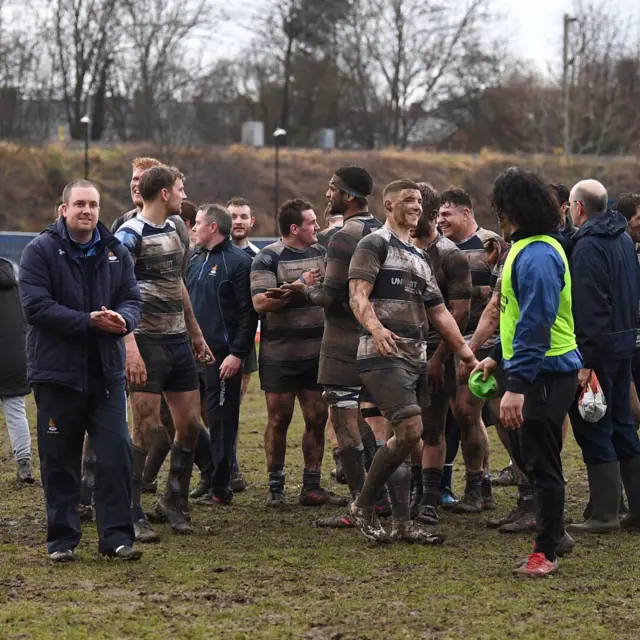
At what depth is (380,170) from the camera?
50688 millimetres

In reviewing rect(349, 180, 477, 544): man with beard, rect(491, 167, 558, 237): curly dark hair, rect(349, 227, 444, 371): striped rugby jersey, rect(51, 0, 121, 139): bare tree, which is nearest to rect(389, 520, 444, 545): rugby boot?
rect(349, 180, 477, 544): man with beard

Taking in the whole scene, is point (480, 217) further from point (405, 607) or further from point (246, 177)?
point (405, 607)

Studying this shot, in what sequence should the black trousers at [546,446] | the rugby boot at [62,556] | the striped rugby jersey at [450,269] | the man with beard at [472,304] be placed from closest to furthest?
the black trousers at [546,446], the rugby boot at [62,556], the striped rugby jersey at [450,269], the man with beard at [472,304]

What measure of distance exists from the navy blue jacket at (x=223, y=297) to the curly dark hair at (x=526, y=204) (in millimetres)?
2873

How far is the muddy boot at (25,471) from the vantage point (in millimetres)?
9500

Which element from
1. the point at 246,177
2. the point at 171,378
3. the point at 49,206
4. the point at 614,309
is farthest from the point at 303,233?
the point at 246,177

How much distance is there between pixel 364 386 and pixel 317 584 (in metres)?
1.47

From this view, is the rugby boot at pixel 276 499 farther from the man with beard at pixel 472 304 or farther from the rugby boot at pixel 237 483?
the man with beard at pixel 472 304

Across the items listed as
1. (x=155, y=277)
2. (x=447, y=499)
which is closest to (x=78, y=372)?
(x=155, y=277)

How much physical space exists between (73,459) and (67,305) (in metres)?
0.88

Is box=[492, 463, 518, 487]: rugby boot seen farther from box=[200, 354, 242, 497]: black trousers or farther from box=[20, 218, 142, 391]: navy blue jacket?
box=[20, 218, 142, 391]: navy blue jacket

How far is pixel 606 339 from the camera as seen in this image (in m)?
7.64

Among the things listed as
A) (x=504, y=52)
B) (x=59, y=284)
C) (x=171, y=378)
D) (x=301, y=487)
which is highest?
(x=504, y=52)

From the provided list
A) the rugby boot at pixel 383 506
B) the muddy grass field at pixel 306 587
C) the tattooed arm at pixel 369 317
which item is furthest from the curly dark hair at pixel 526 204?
the rugby boot at pixel 383 506
